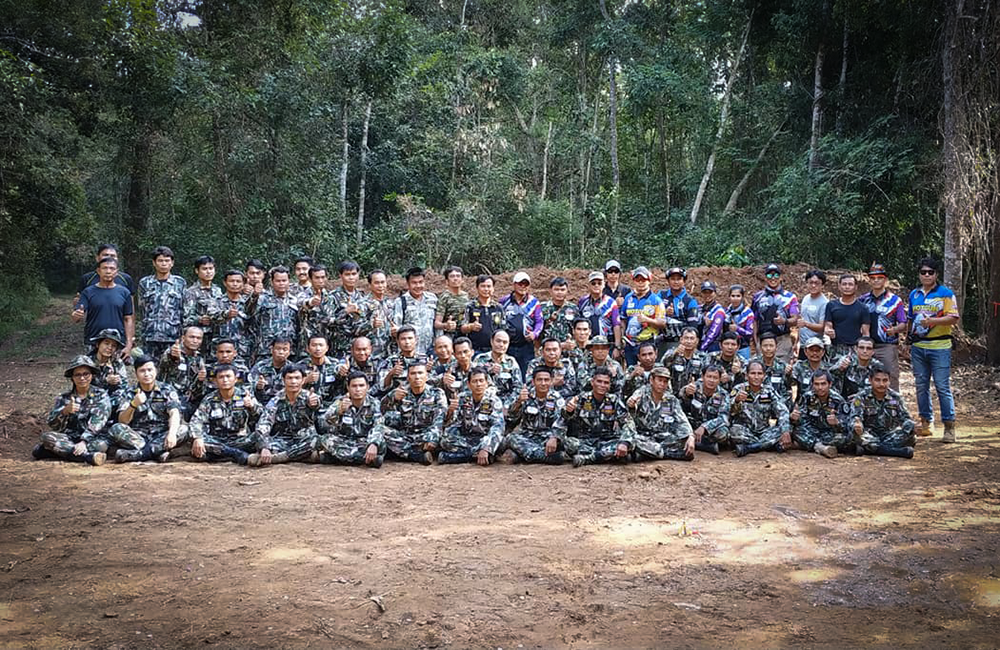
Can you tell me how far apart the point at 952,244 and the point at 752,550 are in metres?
8.95

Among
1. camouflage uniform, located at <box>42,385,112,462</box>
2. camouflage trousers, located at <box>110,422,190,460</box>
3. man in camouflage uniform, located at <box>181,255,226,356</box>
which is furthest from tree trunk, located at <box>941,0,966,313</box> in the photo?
camouflage uniform, located at <box>42,385,112,462</box>

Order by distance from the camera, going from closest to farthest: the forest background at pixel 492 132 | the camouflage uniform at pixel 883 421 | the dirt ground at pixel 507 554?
the dirt ground at pixel 507 554 → the camouflage uniform at pixel 883 421 → the forest background at pixel 492 132

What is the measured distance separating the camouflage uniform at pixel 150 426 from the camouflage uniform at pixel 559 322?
4032 millimetres

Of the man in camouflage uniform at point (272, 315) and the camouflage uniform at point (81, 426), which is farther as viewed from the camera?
the man in camouflage uniform at point (272, 315)

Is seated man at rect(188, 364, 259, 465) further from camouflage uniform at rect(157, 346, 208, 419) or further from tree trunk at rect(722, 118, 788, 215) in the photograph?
tree trunk at rect(722, 118, 788, 215)

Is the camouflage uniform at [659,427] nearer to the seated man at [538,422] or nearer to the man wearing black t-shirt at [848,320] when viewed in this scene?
the seated man at [538,422]

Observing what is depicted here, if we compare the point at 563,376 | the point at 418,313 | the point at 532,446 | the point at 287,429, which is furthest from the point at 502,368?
the point at 287,429

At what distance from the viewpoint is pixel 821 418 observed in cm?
783

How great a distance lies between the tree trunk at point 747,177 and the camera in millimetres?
19516

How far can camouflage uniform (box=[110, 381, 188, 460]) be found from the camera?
7.49m

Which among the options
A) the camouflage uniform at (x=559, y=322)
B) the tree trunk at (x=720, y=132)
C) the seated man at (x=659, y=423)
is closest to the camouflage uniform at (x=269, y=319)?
the camouflage uniform at (x=559, y=322)

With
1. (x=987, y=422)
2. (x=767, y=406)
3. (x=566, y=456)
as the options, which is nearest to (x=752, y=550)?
(x=566, y=456)

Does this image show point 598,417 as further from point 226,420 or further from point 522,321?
point 226,420

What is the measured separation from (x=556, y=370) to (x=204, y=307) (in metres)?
3.93
